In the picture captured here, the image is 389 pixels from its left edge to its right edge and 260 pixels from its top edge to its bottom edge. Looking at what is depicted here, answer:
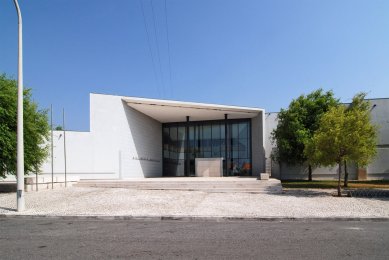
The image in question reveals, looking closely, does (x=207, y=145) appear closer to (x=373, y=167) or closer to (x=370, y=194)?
(x=373, y=167)

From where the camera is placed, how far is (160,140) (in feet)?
136

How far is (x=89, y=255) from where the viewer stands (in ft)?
21.9

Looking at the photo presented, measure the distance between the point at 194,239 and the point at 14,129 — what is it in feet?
52.2

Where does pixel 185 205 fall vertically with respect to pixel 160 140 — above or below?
below

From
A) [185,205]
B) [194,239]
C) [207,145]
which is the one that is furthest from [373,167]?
[194,239]

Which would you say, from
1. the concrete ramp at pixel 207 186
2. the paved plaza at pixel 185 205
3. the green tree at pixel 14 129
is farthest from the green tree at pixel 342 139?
the green tree at pixel 14 129

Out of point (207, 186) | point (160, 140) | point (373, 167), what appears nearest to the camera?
point (207, 186)

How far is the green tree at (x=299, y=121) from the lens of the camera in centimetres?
3083

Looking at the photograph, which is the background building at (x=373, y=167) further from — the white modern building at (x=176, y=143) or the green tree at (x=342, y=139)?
the green tree at (x=342, y=139)

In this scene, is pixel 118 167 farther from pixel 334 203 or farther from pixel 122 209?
pixel 334 203

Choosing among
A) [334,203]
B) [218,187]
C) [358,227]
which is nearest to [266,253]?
[358,227]

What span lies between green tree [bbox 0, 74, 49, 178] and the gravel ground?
2130mm

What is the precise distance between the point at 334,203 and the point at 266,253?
1032 centimetres

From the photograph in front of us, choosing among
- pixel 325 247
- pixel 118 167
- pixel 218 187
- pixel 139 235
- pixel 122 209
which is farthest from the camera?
pixel 118 167
